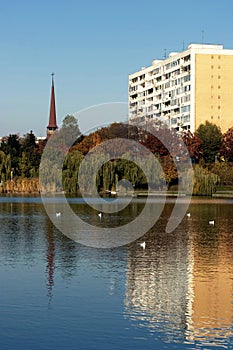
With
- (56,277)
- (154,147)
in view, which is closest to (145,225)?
(56,277)

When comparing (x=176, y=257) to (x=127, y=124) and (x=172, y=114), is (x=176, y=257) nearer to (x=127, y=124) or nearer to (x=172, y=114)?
(x=127, y=124)

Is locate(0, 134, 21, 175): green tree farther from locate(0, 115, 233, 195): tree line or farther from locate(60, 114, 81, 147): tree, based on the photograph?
locate(60, 114, 81, 147): tree

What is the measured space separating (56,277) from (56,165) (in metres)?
61.2

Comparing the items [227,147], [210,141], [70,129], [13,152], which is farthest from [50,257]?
[70,129]

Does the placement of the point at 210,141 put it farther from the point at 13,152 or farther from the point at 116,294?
the point at 116,294

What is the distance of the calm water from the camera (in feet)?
48.8

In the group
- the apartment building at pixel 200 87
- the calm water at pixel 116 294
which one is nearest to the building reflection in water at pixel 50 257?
the calm water at pixel 116 294

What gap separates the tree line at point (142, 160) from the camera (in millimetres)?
81000

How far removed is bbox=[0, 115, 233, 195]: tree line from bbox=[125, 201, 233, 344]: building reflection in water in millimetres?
47829

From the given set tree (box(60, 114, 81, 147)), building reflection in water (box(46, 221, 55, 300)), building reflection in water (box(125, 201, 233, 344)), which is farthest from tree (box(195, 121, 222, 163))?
building reflection in water (box(125, 201, 233, 344))

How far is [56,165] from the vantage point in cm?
8238

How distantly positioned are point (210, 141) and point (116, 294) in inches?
3511

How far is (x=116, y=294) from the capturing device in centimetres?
1898

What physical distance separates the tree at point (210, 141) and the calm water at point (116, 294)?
74.7 metres
